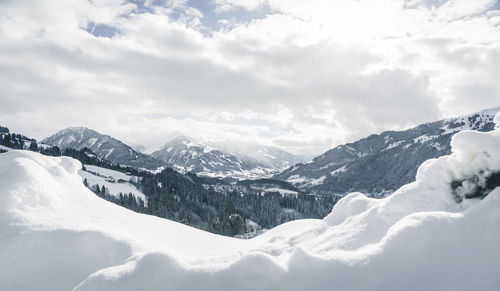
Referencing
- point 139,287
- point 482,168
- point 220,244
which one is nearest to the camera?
point 139,287

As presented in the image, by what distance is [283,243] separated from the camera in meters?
15.6

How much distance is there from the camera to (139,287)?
306 inches

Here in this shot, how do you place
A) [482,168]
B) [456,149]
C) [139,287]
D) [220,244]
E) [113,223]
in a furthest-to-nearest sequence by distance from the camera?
[220,244] < [113,223] < [456,149] < [482,168] < [139,287]

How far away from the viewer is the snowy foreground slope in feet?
25.5

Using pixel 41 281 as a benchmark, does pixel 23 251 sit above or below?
above

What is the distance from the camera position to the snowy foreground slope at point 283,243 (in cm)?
776

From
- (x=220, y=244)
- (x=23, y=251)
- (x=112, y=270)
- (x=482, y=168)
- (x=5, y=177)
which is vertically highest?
(x=482, y=168)

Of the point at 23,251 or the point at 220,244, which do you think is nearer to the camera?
the point at 23,251

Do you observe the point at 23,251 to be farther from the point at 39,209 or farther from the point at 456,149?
the point at 456,149

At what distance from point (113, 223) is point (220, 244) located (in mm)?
6041

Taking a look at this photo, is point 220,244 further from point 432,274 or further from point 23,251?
point 432,274

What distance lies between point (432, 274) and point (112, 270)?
838 centimetres

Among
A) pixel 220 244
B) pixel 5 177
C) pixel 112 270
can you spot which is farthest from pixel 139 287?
pixel 5 177

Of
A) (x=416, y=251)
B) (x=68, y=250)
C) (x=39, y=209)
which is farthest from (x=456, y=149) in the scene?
(x=39, y=209)
